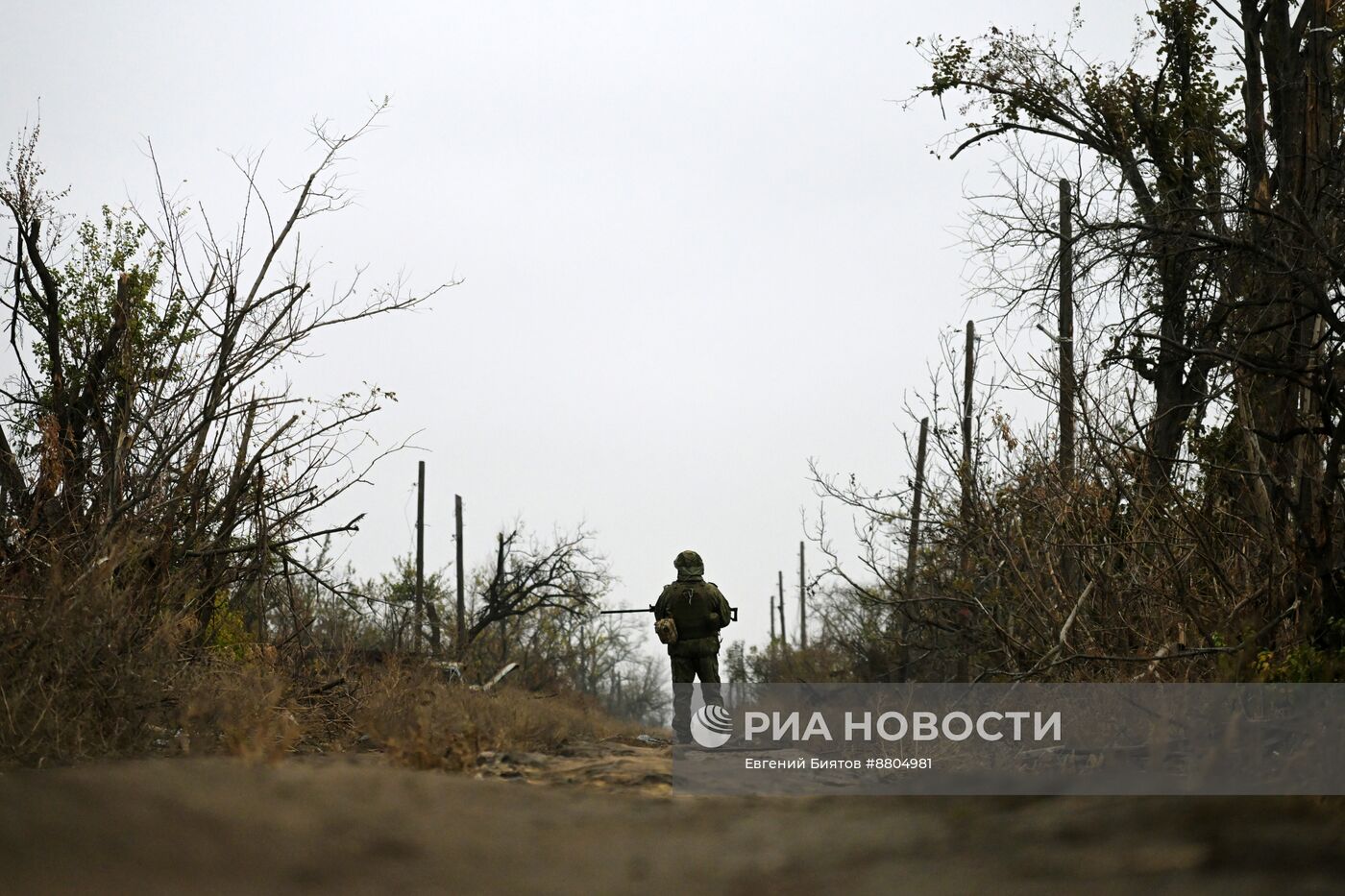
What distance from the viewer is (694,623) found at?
13195mm

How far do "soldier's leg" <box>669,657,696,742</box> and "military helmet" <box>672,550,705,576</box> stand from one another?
3.03 feet

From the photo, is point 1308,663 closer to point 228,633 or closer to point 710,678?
point 710,678

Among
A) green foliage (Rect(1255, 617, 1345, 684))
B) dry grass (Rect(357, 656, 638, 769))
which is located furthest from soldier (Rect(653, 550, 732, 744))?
green foliage (Rect(1255, 617, 1345, 684))

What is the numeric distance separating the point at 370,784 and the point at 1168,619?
22.6ft

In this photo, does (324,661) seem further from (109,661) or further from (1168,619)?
(1168,619)

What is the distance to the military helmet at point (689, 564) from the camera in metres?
13.4

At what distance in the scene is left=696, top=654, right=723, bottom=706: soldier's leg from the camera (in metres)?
13.0

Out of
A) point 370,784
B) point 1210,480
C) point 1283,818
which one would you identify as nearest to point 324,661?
point 370,784

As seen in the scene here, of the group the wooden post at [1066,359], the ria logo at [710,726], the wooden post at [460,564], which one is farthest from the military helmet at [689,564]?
the wooden post at [460,564]

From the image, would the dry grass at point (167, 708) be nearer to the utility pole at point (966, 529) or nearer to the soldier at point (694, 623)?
the soldier at point (694, 623)

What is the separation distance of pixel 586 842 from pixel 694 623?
6.97m

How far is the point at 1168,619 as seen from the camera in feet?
34.6

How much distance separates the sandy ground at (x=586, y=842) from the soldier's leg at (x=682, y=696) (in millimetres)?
5531

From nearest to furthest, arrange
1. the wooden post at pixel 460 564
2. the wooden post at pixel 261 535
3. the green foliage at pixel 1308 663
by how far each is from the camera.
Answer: the green foliage at pixel 1308 663 < the wooden post at pixel 261 535 < the wooden post at pixel 460 564
